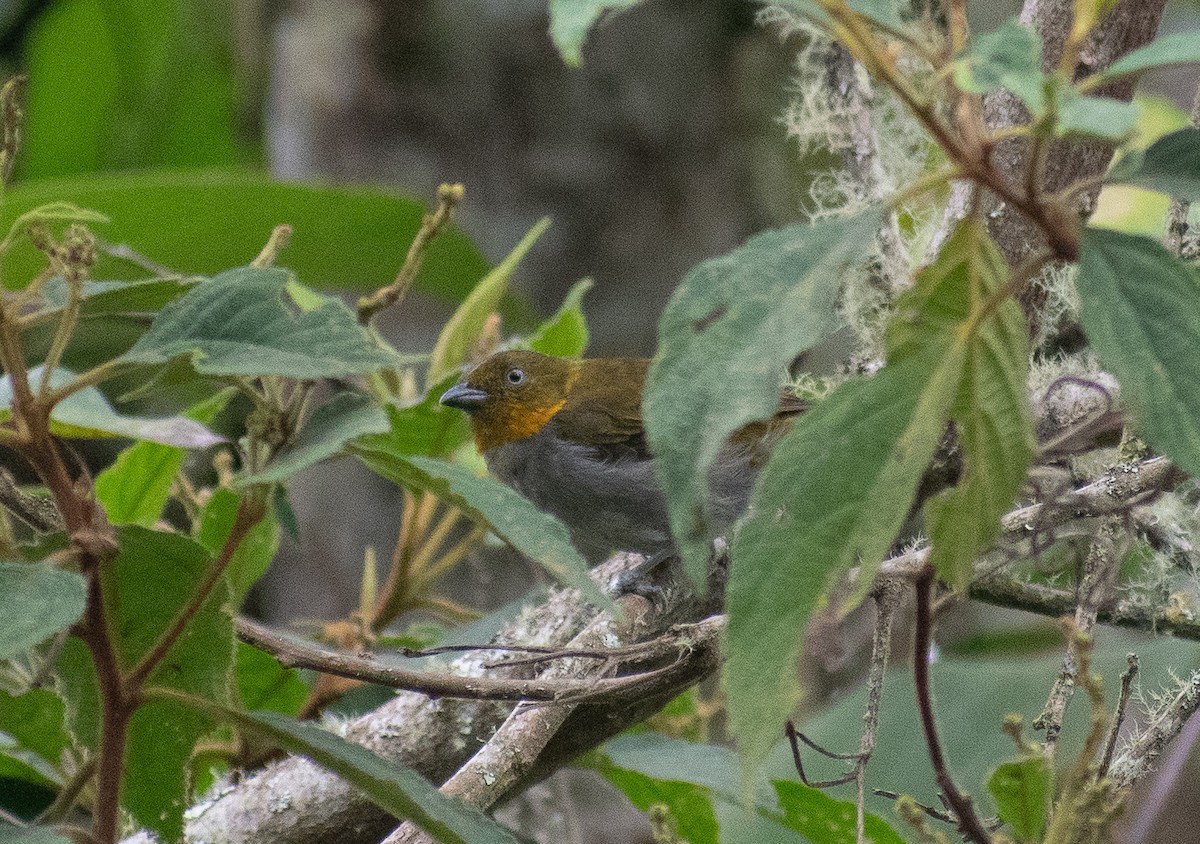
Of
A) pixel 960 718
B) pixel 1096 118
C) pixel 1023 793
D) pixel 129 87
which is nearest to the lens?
pixel 1096 118

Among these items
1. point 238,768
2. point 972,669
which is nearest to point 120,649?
point 238,768

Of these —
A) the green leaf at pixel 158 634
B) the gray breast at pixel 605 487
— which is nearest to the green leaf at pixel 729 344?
the green leaf at pixel 158 634

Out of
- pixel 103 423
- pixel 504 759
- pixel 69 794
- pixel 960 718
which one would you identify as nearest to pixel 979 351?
pixel 504 759

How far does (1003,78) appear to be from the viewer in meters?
0.89

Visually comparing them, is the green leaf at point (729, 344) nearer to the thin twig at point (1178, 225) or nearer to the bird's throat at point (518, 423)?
the thin twig at point (1178, 225)

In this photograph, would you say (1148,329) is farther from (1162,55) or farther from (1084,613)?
(1084,613)

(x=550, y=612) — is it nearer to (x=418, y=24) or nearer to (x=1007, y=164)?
(x=1007, y=164)

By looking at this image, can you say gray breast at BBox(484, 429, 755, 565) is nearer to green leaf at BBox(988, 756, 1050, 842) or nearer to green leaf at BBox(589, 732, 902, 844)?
green leaf at BBox(589, 732, 902, 844)

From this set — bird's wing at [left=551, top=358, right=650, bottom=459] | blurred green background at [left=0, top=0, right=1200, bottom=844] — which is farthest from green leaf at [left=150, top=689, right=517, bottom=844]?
blurred green background at [left=0, top=0, right=1200, bottom=844]

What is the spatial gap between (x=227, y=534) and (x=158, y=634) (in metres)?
0.62

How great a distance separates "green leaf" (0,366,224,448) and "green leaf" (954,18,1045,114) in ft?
3.54

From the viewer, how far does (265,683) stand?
87.9 inches

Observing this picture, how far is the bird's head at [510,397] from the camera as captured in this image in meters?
3.23

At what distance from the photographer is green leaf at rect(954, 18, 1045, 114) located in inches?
34.6
